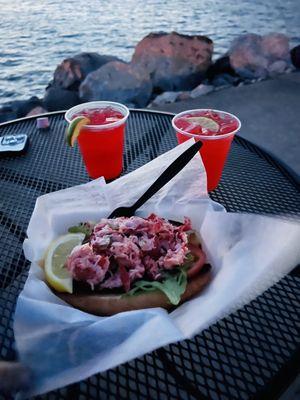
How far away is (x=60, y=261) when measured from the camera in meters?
1.21

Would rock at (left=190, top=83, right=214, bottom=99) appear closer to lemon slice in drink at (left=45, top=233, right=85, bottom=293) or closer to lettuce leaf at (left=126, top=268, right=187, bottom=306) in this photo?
lemon slice in drink at (left=45, top=233, right=85, bottom=293)

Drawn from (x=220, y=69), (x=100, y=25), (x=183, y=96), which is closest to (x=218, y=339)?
(x=183, y=96)

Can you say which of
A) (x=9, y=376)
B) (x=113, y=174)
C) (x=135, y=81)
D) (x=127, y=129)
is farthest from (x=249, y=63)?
(x=9, y=376)

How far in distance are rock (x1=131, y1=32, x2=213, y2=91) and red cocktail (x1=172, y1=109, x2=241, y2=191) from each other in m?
4.43

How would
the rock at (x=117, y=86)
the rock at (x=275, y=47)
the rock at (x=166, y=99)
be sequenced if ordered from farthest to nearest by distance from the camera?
the rock at (x=275, y=47)
the rock at (x=117, y=86)
the rock at (x=166, y=99)

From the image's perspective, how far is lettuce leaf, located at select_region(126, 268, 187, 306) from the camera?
107 centimetres

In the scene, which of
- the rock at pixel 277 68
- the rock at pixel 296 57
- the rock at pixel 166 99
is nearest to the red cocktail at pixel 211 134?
the rock at pixel 166 99

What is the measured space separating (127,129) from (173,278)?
119 centimetres

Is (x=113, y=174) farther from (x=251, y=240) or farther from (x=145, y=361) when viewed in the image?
(x=145, y=361)

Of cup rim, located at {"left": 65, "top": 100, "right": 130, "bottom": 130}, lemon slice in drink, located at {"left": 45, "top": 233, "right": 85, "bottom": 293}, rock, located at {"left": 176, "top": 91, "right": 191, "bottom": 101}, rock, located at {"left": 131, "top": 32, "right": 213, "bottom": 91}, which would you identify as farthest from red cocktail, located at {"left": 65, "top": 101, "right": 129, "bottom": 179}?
rock, located at {"left": 131, "top": 32, "right": 213, "bottom": 91}

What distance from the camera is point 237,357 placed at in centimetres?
96

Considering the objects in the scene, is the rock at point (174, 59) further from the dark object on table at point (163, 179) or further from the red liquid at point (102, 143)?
the dark object on table at point (163, 179)

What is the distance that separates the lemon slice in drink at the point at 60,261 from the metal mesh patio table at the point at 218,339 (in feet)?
0.34

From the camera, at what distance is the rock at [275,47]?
6.38 meters
